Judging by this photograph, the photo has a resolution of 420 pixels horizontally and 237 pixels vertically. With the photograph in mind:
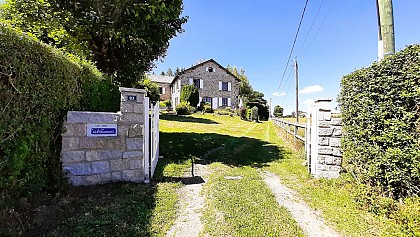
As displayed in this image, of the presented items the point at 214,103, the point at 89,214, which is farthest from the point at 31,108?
the point at 214,103

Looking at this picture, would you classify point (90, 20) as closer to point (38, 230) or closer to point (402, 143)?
point (38, 230)

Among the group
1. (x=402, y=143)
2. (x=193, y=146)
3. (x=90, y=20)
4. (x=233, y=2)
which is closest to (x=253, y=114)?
(x=233, y=2)

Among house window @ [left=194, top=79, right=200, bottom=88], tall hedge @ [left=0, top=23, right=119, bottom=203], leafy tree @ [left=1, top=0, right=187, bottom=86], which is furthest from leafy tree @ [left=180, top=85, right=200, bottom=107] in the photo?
tall hedge @ [left=0, top=23, right=119, bottom=203]

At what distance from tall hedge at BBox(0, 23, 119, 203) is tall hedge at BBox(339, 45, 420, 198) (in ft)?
15.6

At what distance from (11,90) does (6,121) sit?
38 cm

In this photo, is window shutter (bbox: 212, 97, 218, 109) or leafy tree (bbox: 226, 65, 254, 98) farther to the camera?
leafy tree (bbox: 226, 65, 254, 98)

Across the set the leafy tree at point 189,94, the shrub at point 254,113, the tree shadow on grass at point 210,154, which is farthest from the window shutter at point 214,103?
the tree shadow on grass at point 210,154

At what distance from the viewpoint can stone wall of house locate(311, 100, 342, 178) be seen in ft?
14.8

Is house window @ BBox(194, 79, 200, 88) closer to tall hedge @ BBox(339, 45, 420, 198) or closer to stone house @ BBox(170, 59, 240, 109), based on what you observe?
stone house @ BBox(170, 59, 240, 109)

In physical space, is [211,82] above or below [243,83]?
below

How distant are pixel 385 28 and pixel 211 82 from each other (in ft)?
92.7

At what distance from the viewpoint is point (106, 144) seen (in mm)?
4062

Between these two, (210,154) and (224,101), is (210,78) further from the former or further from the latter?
(210,154)

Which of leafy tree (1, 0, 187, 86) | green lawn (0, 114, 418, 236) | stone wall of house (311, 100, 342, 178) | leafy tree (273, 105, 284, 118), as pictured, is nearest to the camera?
green lawn (0, 114, 418, 236)
